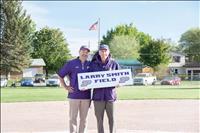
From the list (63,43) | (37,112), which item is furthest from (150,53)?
(37,112)

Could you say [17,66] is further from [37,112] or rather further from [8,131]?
[8,131]

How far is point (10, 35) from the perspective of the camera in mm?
67188

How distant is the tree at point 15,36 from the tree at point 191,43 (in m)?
57.1

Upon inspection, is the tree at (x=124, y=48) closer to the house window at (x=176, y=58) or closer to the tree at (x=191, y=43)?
the house window at (x=176, y=58)

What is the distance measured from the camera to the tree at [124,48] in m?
105

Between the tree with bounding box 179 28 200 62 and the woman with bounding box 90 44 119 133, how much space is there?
109 m

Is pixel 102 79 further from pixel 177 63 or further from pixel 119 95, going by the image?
Answer: pixel 177 63

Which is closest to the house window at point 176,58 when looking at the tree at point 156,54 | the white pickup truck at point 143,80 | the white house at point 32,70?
the tree at point 156,54

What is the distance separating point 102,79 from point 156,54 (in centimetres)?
7785

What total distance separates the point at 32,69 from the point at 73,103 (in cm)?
7949

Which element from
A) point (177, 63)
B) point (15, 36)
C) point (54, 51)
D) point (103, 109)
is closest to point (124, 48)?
point (177, 63)

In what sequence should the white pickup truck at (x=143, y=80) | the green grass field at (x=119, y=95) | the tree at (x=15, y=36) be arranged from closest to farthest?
the green grass field at (x=119, y=95) → the white pickup truck at (x=143, y=80) → the tree at (x=15, y=36)

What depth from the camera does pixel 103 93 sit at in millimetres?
8688

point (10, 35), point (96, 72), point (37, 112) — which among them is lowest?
point (37, 112)
